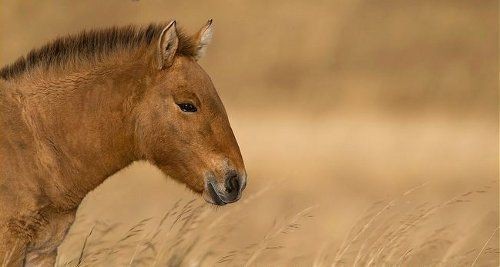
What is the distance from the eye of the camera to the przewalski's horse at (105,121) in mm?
6648

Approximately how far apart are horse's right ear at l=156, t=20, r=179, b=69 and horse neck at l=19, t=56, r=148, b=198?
0.17 metres

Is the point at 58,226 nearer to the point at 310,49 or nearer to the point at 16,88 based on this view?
the point at 16,88

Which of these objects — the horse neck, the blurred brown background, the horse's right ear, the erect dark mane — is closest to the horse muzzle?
the horse neck

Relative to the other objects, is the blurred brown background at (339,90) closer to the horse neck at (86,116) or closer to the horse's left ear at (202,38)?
the horse's left ear at (202,38)

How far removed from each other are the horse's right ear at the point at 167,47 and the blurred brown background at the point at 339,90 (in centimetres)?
645

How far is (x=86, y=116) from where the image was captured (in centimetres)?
679

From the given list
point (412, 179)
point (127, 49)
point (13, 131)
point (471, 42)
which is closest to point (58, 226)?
point (13, 131)

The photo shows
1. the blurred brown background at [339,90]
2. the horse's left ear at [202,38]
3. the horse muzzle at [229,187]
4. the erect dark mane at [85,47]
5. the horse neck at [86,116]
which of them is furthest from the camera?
the blurred brown background at [339,90]

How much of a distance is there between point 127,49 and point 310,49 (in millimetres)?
14803

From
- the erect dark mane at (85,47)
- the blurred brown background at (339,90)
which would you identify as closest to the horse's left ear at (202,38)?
the erect dark mane at (85,47)

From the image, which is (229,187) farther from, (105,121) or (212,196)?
(105,121)

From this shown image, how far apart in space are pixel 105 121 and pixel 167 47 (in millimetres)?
553

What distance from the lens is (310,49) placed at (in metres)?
21.5

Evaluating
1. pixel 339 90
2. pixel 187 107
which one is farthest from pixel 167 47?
pixel 339 90
